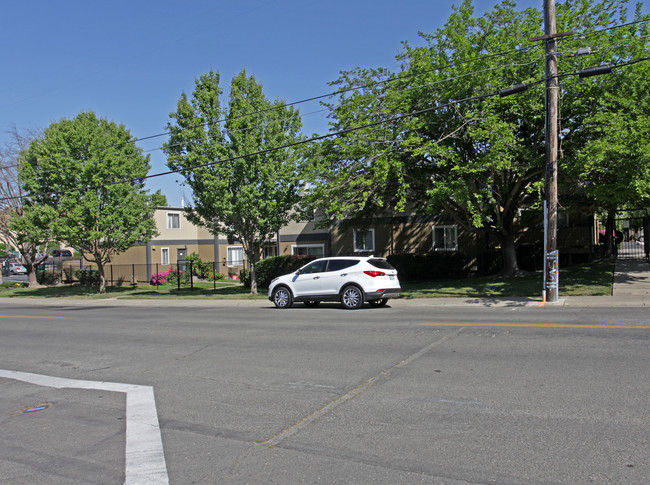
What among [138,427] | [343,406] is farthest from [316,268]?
[138,427]

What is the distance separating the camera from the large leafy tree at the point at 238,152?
70.0 ft

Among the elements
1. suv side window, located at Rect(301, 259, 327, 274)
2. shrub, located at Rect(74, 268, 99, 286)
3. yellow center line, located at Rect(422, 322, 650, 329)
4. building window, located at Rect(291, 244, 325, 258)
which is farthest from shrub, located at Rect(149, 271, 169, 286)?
yellow center line, located at Rect(422, 322, 650, 329)

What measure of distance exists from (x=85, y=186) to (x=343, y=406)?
24552 millimetres

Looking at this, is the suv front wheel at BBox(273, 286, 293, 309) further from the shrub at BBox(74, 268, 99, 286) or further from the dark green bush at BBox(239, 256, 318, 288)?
the shrub at BBox(74, 268, 99, 286)

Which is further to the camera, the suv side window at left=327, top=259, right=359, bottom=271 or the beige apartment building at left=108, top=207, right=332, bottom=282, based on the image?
the beige apartment building at left=108, top=207, right=332, bottom=282

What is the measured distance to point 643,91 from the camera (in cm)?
1523

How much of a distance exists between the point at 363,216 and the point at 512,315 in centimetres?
1231

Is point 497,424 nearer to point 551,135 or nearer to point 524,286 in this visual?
point 551,135

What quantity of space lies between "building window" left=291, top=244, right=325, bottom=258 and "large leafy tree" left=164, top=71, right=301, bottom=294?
810 cm

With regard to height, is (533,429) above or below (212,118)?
below

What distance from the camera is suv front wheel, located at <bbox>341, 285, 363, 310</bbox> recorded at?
15333 millimetres

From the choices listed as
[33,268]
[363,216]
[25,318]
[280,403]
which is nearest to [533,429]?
[280,403]

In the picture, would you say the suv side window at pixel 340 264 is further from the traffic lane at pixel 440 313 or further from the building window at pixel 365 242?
the building window at pixel 365 242

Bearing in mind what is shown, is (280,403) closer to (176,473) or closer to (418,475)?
(176,473)
